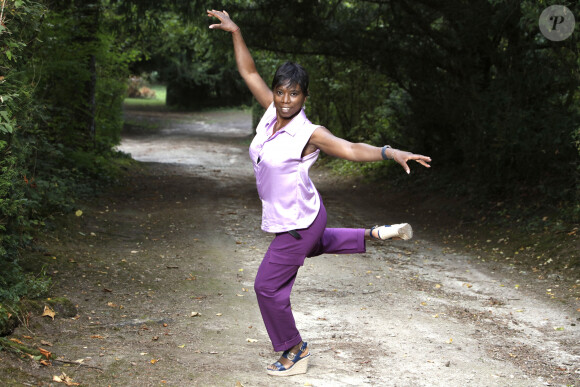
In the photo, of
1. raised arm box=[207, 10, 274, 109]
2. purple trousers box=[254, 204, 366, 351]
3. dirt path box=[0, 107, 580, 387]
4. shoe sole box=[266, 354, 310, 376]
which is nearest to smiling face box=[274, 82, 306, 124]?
raised arm box=[207, 10, 274, 109]

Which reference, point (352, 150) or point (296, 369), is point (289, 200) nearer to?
point (352, 150)

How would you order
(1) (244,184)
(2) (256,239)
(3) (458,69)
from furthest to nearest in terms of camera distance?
(1) (244,184) → (3) (458,69) → (2) (256,239)

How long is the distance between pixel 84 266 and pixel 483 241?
5.98m

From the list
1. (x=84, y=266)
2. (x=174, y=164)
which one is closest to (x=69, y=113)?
(x=174, y=164)

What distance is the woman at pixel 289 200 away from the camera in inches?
169

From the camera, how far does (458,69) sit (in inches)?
527

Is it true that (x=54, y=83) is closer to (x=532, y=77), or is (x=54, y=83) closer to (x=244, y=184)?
(x=244, y=184)

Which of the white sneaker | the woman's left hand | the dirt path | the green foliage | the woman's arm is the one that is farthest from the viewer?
the green foliage

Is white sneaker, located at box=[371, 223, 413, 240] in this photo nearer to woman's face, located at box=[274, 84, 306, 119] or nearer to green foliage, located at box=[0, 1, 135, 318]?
woman's face, located at box=[274, 84, 306, 119]

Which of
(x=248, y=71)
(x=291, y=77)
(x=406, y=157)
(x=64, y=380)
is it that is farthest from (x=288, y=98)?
(x=64, y=380)

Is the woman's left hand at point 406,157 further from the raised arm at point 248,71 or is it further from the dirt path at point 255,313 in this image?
the dirt path at point 255,313

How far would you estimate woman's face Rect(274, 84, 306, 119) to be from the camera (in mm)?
4363

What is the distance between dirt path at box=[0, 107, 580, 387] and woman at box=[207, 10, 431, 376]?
62 centimetres

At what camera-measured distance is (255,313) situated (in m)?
6.43
